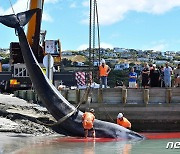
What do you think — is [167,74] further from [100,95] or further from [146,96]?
[100,95]

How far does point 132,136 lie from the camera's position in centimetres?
1694

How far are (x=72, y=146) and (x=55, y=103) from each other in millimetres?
3471

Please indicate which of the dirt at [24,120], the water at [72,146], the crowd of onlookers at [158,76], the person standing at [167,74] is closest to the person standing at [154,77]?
the crowd of onlookers at [158,76]

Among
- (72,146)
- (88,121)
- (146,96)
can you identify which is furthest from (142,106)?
(72,146)

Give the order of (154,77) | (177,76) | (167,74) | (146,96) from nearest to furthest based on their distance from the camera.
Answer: (146,96) → (167,74) → (154,77) → (177,76)

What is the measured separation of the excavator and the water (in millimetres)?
15690

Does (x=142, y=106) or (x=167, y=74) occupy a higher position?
(x=167, y=74)

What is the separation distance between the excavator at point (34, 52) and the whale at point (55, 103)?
43.5 ft

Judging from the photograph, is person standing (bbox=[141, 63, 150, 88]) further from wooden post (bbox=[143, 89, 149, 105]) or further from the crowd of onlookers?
wooden post (bbox=[143, 89, 149, 105])

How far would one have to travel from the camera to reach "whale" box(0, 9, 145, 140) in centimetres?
1705

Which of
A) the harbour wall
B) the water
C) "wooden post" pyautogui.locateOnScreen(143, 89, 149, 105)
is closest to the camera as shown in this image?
the water

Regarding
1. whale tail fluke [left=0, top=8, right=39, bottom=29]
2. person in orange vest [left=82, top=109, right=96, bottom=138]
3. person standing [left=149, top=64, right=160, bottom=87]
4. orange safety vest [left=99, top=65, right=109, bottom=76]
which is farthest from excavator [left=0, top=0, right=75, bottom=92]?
person in orange vest [left=82, top=109, right=96, bottom=138]

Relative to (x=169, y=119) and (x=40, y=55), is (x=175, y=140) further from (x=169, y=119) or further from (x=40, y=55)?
(x=40, y=55)

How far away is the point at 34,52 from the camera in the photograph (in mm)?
32250
